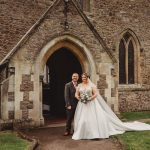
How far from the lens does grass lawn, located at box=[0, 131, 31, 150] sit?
861 cm

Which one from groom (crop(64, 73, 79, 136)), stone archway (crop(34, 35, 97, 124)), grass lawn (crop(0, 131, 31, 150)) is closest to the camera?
grass lawn (crop(0, 131, 31, 150))

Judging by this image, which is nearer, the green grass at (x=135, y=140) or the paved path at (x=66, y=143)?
the green grass at (x=135, y=140)

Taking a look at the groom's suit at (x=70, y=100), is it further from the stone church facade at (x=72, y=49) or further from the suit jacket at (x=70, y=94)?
the stone church facade at (x=72, y=49)

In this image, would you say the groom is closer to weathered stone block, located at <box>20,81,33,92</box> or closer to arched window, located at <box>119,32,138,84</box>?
weathered stone block, located at <box>20,81,33,92</box>

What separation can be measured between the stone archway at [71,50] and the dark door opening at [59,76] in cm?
74

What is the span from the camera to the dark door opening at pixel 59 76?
→ 1479 centimetres

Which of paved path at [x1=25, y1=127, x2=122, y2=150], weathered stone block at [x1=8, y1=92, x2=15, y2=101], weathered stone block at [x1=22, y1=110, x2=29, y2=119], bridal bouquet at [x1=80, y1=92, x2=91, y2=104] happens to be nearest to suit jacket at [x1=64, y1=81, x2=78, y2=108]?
bridal bouquet at [x1=80, y1=92, x2=91, y2=104]

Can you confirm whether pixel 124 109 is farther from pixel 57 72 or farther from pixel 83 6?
pixel 83 6

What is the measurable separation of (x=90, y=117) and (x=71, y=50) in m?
3.79

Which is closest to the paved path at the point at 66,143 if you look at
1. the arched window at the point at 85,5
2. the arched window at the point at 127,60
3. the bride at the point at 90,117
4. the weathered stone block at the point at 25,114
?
the bride at the point at 90,117

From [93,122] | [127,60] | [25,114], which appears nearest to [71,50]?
[25,114]

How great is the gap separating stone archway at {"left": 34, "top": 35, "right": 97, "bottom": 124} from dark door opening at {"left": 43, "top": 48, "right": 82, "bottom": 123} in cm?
74

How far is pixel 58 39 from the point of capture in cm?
1260

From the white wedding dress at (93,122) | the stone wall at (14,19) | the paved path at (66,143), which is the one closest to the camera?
the paved path at (66,143)
